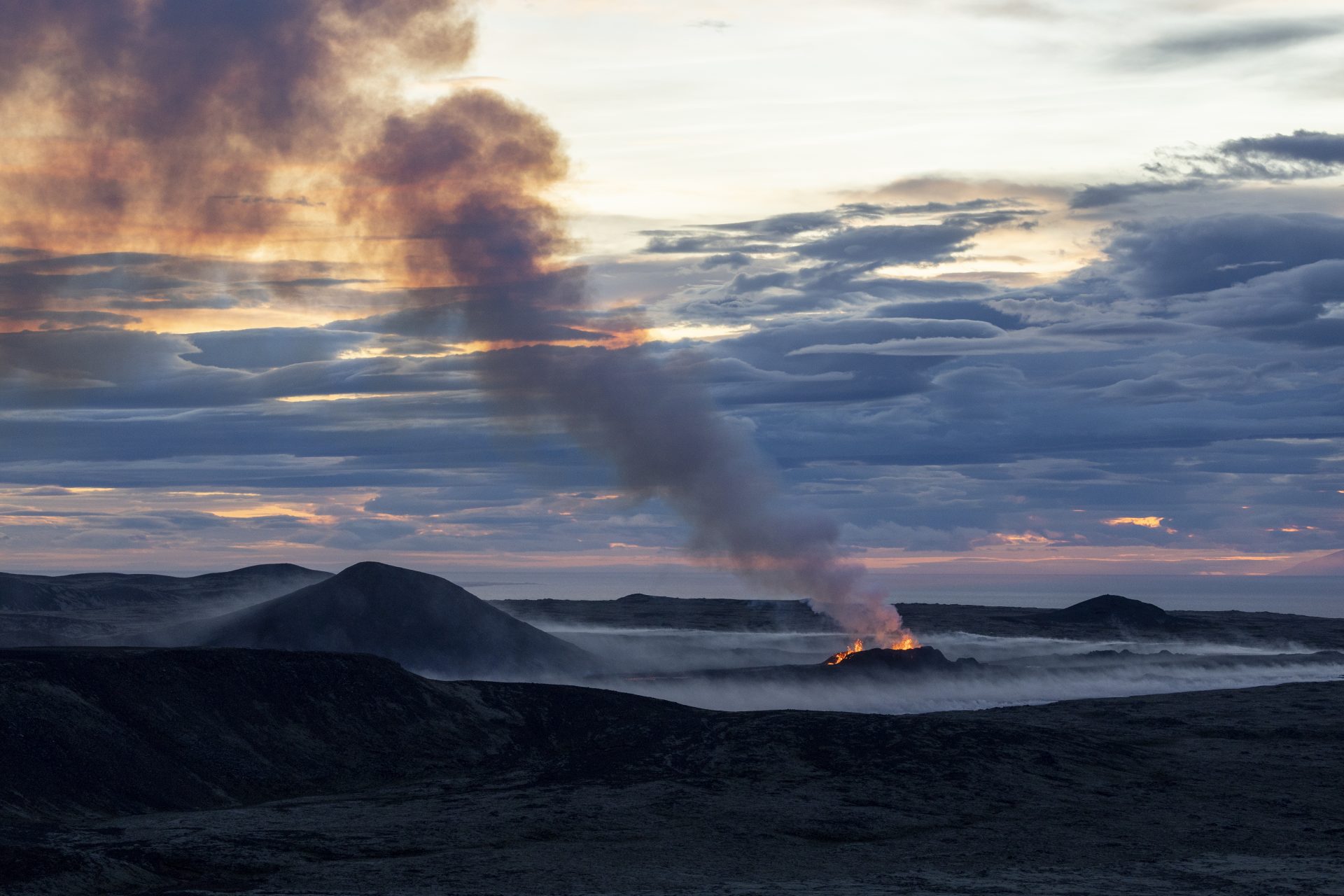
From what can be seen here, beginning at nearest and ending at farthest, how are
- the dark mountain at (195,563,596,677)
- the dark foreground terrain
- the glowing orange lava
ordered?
the dark foreground terrain < the dark mountain at (195,563,596,677) < the glowing orange lava

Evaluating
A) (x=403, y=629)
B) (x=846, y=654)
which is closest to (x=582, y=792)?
(x=403, y=629)

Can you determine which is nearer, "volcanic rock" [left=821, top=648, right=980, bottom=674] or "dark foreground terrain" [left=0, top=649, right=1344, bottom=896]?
"dark foreground terrain" [left=0, top=649, right=1344, bottom=896]

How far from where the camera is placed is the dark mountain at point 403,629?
388 feet

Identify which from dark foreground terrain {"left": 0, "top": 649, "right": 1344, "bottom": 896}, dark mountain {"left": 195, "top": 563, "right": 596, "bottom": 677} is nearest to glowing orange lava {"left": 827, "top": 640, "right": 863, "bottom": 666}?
dark mountain {"left": 195, "top": 563, "right": 596, "bottom": 677}

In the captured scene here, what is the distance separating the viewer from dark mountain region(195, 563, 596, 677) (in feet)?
388

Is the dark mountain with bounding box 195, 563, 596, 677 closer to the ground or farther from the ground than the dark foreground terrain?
farther from the ground

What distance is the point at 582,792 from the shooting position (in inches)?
2372

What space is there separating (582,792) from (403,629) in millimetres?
64446

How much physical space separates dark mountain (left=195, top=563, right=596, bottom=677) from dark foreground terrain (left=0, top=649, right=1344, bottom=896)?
123ft

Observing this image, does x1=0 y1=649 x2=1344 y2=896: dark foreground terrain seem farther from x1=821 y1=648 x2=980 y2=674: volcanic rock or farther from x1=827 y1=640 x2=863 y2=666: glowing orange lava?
x1=827 y1=640 x2=863 y2=666: glowing orange lava

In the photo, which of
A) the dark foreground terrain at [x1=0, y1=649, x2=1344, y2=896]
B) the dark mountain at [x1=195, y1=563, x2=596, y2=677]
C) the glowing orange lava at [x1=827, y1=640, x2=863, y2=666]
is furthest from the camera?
the glowing orange lava at [x1=827, y1=640, x2=863, y2=666]

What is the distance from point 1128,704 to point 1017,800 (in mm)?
43375

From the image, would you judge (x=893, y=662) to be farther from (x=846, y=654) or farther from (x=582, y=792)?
(x=582, y=792)

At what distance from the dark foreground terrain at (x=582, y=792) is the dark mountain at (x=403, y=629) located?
123 feet
